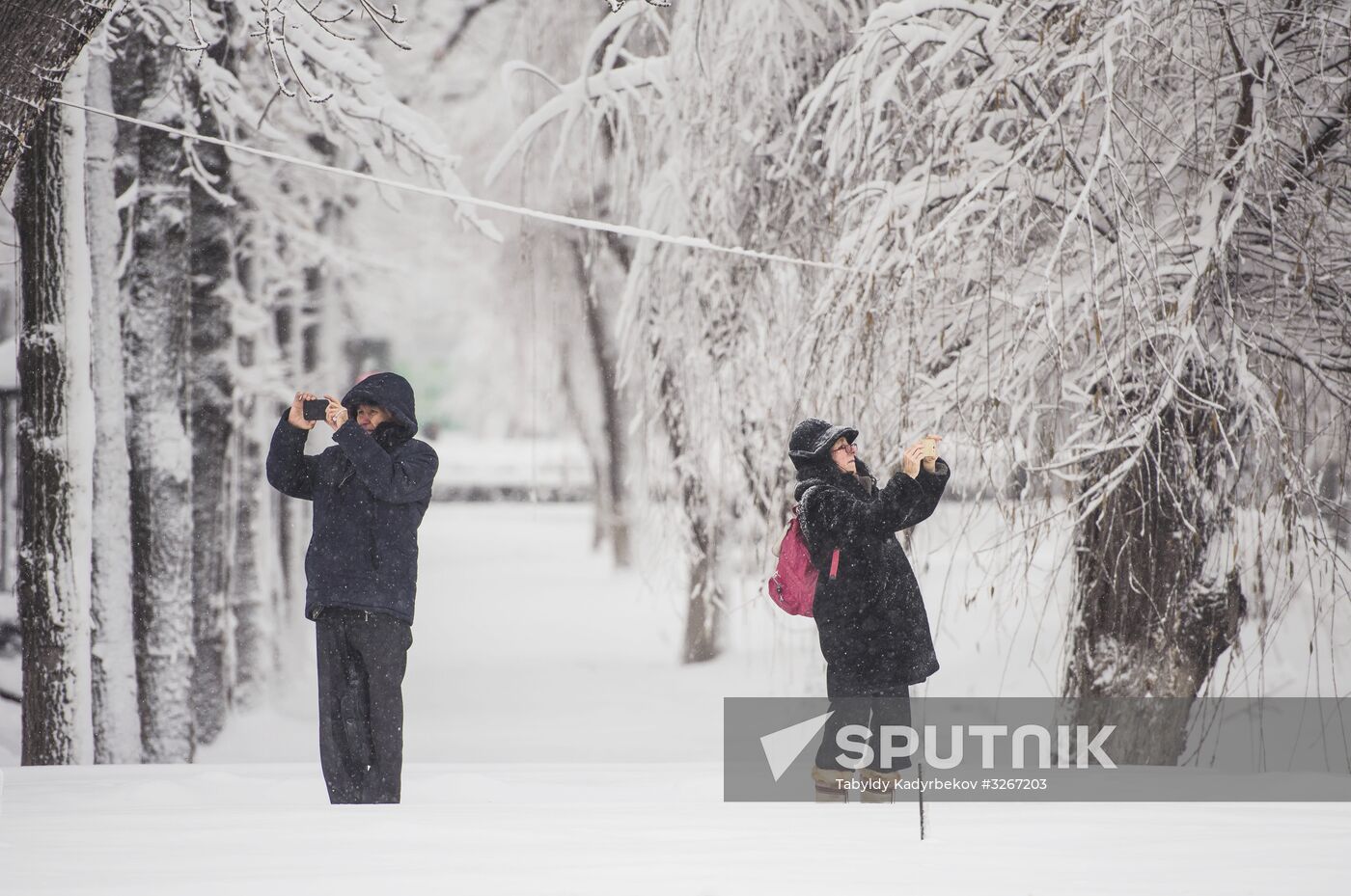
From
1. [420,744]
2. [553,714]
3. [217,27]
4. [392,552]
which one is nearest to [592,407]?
[553,714]

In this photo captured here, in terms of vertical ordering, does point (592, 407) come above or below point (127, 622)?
above

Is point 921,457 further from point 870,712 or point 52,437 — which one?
point 52,437

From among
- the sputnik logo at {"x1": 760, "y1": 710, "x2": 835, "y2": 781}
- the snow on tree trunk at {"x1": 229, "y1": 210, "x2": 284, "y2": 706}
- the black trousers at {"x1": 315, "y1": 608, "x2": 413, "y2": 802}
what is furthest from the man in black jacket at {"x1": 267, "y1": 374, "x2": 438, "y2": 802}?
the snow on tree trunk at {"x1": 229, "y1": 210, "x2": 284, "y2": 706}

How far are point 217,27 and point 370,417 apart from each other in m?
3.73

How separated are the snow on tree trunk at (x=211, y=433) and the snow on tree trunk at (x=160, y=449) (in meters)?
0.92

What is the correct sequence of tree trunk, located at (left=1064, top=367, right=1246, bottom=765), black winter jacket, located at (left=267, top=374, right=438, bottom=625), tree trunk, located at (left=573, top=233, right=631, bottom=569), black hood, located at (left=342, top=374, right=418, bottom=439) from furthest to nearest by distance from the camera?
tree trunk, located at (left=573, top=233, right=631, bottom=569)
tree trunk, located at (left=1064, top=367, right=1246, bottom=765)
black hood, located at (left=342, top=374, right=418, bottom=439)
black winter jacket, located at (left=267, top=374, right=438, bottom=625)

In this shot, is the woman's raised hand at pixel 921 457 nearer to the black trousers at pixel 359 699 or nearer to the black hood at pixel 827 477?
the black hood at pixel 827 477

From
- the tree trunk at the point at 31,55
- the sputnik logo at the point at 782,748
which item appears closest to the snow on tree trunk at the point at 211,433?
the sputnik logo at the point at 782,748

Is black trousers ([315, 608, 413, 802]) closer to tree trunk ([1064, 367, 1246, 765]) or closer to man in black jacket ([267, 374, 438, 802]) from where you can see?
man in black jacket ([267, 374, 438, 802])

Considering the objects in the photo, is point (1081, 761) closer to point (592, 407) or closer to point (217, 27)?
point (217, 27)

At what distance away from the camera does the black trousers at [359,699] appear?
133 inches

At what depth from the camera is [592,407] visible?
1631 cm

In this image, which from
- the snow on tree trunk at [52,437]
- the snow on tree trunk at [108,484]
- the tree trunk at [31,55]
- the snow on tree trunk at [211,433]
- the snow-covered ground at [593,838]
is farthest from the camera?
the snow on tree trunk at [211,433]

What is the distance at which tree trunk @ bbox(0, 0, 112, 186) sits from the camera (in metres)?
3.09
